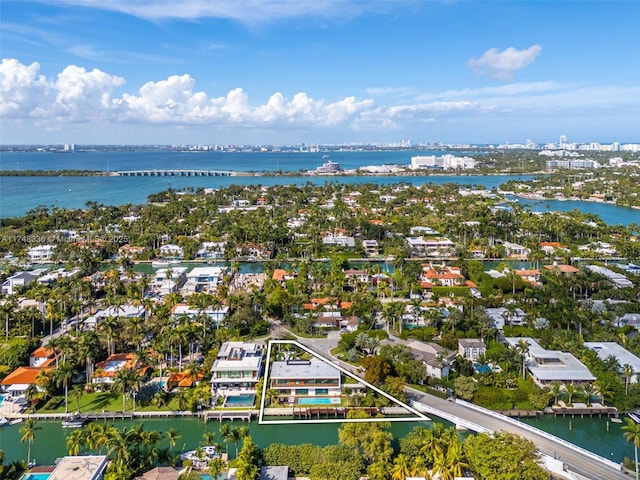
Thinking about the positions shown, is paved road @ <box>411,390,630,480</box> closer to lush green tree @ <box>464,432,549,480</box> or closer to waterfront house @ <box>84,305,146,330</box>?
lush green tree @ <box>464,432,549,480</box>

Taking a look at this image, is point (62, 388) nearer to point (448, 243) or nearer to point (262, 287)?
point (262, 287)

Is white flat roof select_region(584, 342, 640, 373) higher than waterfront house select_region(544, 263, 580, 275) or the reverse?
the reverse

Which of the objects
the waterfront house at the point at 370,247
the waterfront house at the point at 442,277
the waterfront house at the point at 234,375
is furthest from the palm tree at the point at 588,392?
the waterfront house at the point at 370,247

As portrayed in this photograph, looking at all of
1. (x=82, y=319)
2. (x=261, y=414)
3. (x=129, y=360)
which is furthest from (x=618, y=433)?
(x=82, y=319)

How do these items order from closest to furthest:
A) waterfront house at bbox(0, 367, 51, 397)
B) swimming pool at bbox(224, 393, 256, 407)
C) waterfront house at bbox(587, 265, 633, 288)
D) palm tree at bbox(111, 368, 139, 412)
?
palm tree at bbox(111, 368, 139, 412), swimming pool at bbox(224, 393, 256, 407), waterfront house at bbox(0, 367, 51, 397), waterfront house at bbox(587, 265, 633, 288)

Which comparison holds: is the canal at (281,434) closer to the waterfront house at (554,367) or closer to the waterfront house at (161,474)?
the waterfront house at (554,367)

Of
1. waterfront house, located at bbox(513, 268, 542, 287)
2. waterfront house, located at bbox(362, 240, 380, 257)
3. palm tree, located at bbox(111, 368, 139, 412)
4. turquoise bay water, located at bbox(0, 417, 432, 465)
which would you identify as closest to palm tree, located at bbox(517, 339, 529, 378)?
turquoise bay water, located at bbox(0, 417, 432, 465)
